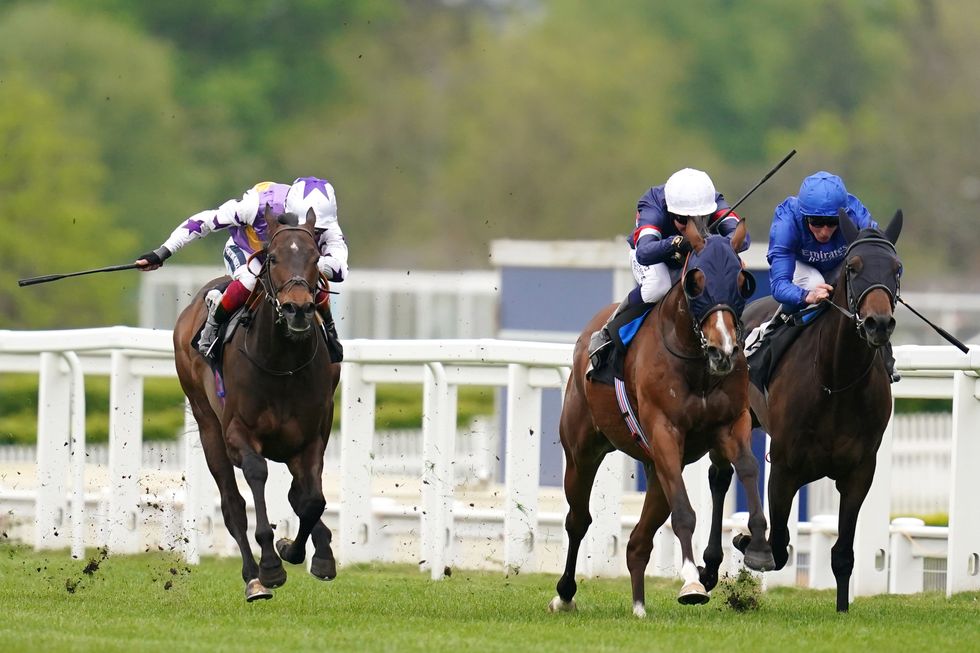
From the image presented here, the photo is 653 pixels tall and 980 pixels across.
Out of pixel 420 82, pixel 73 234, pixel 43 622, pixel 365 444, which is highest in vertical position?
pixel 420 82

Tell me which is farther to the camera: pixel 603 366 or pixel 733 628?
pixel 603 366

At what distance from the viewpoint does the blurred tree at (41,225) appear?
104 feet

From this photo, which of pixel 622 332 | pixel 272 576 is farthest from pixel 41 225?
pixel 622 332

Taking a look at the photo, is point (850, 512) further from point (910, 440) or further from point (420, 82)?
point (420, 82)

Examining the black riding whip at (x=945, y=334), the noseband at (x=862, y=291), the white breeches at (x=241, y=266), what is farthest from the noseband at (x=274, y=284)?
the black riding whip at (x=945, y=334)

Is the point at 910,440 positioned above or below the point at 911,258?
below

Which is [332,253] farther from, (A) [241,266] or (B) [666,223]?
(B) [666,223]

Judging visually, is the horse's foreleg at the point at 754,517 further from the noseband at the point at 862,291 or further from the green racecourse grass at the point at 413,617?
the noseband at the point at 862,291

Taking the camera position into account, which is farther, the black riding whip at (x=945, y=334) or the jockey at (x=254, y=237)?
the jockey at (x=254, y=237)

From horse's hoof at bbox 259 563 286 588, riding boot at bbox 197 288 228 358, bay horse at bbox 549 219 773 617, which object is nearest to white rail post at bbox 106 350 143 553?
riding boot at bbox 197 288 228 358

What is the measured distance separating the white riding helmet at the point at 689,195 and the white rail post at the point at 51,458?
15.0 ft

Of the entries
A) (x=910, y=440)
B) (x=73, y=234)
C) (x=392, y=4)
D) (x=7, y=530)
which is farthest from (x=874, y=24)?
(x=7, y=530)

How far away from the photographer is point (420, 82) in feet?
197

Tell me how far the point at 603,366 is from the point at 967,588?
218 centimetres
